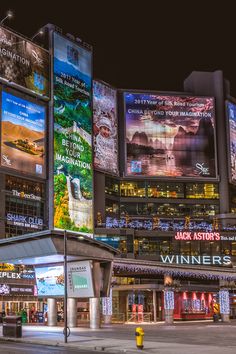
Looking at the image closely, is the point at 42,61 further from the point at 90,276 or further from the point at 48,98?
the point at 90,276

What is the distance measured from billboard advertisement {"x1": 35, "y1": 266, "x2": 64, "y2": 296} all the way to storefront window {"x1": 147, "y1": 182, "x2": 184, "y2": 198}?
83.8 meters

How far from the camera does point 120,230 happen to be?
4594 inches

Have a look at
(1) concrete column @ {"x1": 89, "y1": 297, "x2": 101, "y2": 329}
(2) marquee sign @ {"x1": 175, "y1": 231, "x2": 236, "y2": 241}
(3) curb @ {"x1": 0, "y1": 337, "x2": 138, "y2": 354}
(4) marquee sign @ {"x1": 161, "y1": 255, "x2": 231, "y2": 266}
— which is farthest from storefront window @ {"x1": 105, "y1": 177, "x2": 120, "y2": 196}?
(3) curb @ {"x1": 0, "y1": 337, "x2": 138, "y2": 354}

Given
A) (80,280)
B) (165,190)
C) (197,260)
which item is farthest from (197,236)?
(80,280)

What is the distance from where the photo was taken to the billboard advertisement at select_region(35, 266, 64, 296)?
4741 centimetres

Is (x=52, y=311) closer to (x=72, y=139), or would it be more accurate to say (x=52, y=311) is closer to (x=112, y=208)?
(x=72, y=139)

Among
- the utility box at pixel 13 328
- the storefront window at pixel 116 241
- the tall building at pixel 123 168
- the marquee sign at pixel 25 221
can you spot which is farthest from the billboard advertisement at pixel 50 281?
the storefront window at pixel 116 241

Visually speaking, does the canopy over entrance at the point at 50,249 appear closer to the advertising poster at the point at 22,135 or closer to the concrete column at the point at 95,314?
the concrete column at the point at 95,314

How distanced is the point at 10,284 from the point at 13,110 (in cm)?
3483

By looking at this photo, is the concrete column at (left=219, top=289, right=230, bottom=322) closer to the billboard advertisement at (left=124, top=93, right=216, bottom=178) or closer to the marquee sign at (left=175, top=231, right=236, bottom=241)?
the marquee sign at (left=175, top=231, right=236, bottom=241)

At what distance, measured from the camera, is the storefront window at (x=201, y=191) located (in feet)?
440

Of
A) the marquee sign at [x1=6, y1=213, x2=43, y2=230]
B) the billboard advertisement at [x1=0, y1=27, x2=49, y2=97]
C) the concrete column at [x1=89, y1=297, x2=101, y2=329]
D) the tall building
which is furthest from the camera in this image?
the marquee sign at [x1=6, y1=213, x2=43, y2=230]

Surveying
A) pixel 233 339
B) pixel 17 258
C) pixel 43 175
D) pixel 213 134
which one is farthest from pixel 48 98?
pixel 233 339

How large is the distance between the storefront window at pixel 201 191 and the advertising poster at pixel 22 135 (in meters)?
42.8
